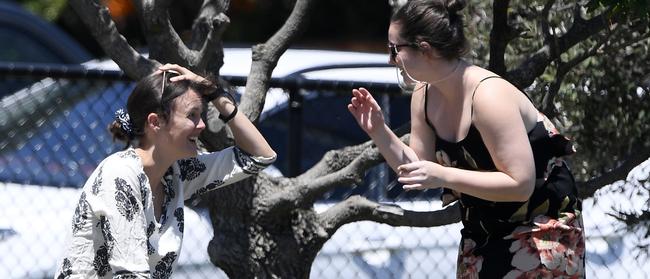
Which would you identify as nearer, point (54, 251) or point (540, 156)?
point (540, 156)

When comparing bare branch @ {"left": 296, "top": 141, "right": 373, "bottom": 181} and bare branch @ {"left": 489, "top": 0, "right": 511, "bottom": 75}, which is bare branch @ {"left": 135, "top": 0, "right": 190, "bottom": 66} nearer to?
bare branch @ {"left": 296, "top": 141, "right": 373, "bottom": 181}

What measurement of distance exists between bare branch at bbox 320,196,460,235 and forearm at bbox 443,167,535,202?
32.1 inches

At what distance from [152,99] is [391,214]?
1043mm

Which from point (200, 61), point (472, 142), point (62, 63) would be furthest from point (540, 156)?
point (62, 63)

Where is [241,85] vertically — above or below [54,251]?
above

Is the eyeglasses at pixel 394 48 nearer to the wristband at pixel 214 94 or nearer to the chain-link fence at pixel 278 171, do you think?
the wristband at pixel 214 94

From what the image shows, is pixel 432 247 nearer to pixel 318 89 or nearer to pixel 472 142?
pixel 318 89

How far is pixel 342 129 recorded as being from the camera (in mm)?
5684

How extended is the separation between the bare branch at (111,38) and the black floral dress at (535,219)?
1028mm

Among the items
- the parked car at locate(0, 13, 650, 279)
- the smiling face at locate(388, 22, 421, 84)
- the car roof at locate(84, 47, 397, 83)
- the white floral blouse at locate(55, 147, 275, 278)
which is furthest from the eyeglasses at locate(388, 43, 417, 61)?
the car roof at locate(84, 47, 397, 83)

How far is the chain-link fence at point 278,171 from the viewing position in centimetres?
482

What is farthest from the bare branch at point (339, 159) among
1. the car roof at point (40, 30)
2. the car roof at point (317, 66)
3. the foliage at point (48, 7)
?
the foliage at point (48, 7)

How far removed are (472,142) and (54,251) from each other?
2044mm

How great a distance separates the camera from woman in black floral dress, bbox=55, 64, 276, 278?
325 centimetres
